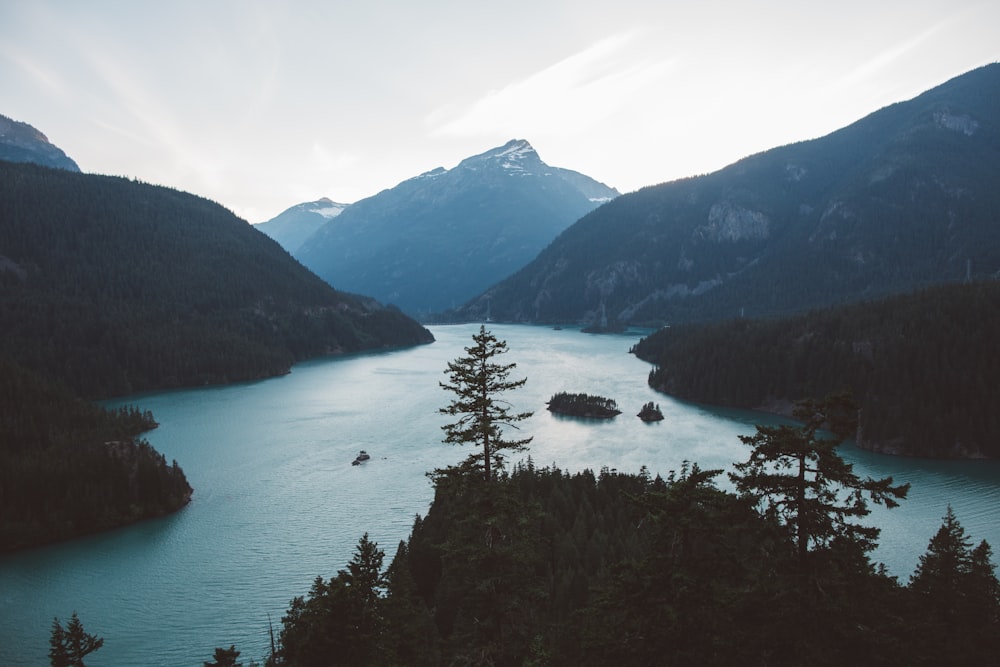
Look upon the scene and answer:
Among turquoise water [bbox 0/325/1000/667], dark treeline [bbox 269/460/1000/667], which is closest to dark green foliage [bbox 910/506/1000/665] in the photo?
dark treeline [bbox 269/460/1000/667]

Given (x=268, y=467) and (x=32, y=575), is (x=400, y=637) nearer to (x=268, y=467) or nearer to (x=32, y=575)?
(x=32, y=575)

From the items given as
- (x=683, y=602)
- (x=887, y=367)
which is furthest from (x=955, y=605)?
(x=887, y=367)

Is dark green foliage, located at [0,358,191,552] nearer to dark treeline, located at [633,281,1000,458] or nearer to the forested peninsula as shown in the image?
the forested peninsula

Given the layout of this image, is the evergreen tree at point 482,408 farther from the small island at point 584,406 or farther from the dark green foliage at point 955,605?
the small island at point 584,406

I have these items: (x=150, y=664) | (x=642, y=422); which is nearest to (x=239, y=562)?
(x=150, y=664)

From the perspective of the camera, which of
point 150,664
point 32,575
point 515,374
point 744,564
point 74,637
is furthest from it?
point 515,374

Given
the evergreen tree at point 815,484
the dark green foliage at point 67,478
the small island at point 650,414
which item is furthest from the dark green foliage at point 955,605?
the small island at point 650,414

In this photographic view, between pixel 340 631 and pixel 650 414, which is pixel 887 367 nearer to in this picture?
pixel 650 414
